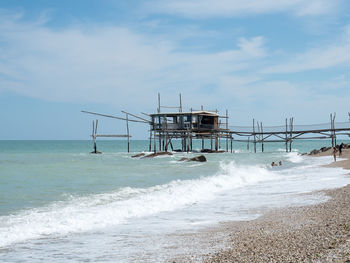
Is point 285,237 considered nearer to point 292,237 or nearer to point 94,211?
point 292,237

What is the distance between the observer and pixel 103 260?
19.6 ft

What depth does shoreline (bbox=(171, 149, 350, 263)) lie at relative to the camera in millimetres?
5527

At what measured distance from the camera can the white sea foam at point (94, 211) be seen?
8164 mm

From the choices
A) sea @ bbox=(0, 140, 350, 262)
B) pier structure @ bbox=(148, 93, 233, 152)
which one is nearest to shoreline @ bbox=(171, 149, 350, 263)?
sea @ bbox=(0, 140, 350, 262)

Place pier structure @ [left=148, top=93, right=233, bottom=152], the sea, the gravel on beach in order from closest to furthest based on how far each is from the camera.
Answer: the gravel on beach → the sea → pier structure @ [left=148, top=93, right=233, bottom=152]

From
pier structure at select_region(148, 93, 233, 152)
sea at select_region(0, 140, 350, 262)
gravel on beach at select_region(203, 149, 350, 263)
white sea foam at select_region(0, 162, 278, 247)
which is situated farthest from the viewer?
pier structure at select_region(148, 93, 233, 152)

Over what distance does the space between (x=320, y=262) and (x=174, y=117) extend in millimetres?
45742

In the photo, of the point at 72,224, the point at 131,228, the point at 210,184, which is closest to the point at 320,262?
the point at 131,228

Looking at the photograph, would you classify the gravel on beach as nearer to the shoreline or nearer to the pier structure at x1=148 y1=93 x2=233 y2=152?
the shoreline

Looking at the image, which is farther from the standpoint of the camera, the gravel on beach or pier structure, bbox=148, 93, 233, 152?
pier structure, bbox=148, 93, 233, 152

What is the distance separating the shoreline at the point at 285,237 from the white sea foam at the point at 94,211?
2.73 metres

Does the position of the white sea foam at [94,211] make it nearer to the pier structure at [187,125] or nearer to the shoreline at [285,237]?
the shoreline at [285,237]

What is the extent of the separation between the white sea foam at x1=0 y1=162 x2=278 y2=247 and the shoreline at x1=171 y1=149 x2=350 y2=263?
2.73m

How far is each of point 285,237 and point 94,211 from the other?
17.4ft
